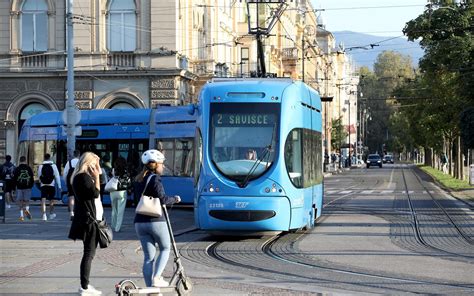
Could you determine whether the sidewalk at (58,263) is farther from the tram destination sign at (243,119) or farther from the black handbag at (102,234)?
the tram destination sign at (243,119)

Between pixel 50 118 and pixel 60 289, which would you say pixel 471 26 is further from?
pixel 60 289

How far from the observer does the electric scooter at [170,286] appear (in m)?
11.2

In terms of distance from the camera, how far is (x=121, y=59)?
47.8 metres

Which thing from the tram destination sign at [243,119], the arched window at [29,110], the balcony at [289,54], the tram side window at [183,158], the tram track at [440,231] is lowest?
the tram track at [440,231]

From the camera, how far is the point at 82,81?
47.6 meters

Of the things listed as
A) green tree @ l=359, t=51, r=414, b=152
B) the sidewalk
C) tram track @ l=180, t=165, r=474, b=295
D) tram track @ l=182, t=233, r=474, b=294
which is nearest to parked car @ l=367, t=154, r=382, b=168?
green tree @ l=359, t=51, r=414, b=152

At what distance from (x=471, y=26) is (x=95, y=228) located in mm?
34749

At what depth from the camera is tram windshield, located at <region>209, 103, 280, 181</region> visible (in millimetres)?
20266

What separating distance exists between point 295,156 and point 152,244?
941 cm

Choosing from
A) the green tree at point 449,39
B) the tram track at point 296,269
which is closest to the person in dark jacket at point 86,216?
the tram track at point 296,269

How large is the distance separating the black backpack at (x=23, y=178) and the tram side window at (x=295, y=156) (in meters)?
8.37

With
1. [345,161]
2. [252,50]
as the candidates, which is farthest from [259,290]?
[345,161]

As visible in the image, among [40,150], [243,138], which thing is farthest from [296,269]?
[40,150]

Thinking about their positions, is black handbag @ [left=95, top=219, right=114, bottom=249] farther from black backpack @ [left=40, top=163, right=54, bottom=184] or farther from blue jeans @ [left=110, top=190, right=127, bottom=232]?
black backpack @ [left=40, top=163, right=54, bottom=184]
